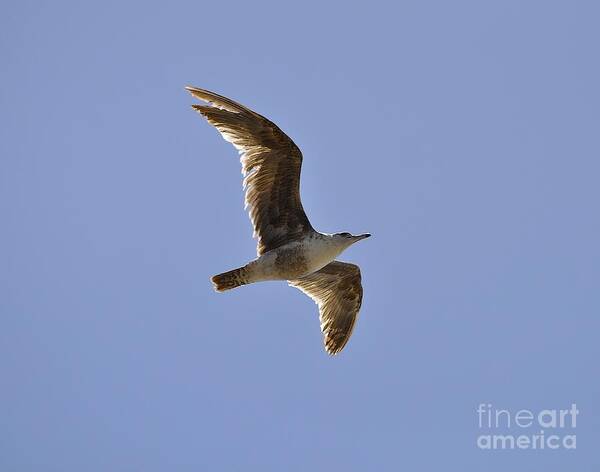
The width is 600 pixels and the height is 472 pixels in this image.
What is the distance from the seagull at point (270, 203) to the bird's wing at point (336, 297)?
3.36ft

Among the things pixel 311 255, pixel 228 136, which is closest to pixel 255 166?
pixel 228 136

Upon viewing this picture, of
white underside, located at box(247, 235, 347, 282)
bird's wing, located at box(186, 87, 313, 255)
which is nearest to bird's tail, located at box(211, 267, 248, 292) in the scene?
white underside, located at box(247, 235, 347, 282)

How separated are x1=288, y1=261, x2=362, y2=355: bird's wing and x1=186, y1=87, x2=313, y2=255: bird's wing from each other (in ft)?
5.12

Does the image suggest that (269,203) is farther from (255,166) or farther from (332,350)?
(332,350)

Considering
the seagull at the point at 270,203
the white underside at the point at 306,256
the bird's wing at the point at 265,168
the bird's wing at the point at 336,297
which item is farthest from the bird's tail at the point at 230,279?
the bird's wing at the point at 336,297

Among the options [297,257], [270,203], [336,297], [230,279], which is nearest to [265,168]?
[270,203]

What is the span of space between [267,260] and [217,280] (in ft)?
2.74

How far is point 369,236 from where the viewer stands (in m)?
15.2

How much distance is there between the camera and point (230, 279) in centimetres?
1520

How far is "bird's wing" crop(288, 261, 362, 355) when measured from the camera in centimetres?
1666

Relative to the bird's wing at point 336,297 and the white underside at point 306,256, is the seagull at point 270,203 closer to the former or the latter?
the white underside at point 306,256

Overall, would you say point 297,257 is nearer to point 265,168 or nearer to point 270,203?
point 270,203

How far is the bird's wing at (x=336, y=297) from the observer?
54.6 ft

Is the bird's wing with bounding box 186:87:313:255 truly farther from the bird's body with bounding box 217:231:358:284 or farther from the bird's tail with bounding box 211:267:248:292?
the bird's tail with bounding box 211:267:248:292
